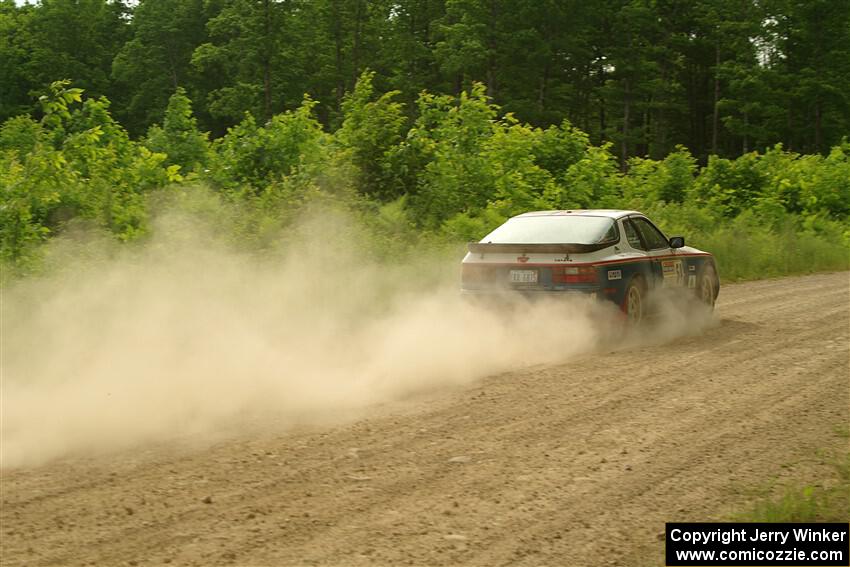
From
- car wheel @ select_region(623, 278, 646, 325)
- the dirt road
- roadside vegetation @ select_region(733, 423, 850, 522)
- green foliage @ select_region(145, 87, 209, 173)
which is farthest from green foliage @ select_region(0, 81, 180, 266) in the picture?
roadside vegetation @ select_region(733, 423, 850, 522)

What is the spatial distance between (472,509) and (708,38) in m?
68.1

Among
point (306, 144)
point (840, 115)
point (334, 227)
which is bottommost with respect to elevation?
point (334, 227)

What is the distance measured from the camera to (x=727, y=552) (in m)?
4.85

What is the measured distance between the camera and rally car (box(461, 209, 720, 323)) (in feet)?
36.6

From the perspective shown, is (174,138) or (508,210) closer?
(508,210)

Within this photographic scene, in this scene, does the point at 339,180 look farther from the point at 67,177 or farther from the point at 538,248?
the point at 538,248

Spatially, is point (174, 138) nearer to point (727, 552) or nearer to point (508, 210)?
point (508, 210)

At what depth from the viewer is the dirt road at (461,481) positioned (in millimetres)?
4762

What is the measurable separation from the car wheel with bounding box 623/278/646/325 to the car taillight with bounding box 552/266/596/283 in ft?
2.19

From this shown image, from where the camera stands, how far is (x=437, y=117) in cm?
2038

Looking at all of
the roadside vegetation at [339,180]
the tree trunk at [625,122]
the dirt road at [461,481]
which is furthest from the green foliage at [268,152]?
the tree trunk at [625,122]

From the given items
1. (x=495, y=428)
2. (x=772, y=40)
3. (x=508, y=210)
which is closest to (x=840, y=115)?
(x=772, y=40)

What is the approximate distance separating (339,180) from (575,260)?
24.9 ft

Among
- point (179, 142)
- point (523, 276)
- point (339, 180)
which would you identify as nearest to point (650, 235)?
point (523, 276)
